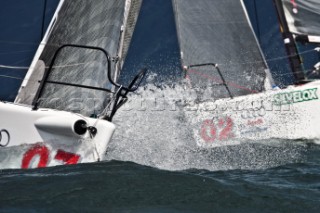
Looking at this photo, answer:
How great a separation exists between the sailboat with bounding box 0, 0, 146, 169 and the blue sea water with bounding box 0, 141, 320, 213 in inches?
13.2

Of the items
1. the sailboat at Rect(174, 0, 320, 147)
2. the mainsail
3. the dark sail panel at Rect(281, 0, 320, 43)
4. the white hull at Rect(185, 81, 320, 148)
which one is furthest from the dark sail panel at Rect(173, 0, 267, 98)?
the mainsail

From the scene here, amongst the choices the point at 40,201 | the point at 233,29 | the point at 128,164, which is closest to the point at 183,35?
the point at 233,29

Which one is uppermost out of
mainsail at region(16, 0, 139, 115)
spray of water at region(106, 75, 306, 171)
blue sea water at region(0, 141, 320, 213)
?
mainsail at region(16, 0, 139, 115)

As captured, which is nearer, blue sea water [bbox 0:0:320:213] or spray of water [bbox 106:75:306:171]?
blue sea water [bbox 0:0:320:213]

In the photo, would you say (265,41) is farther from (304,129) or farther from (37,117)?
(37,117)

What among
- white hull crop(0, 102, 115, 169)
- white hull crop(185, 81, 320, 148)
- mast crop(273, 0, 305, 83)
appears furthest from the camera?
mast crop(273, 0, 305, 83)

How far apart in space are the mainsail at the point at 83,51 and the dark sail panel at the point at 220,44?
280 centimetres

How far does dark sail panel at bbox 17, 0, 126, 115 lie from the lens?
6.53 meters

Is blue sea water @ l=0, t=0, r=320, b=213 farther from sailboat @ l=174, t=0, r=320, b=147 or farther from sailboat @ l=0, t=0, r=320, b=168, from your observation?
sailboat @ l=174, t=0, r=320, b=147

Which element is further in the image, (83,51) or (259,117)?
(259,117)

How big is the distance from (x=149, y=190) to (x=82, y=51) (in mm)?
2873

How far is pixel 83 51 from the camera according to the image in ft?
22.2

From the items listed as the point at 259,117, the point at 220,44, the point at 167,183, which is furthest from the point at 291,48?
the point at 167,183

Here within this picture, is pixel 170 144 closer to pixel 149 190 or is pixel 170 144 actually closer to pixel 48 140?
pixel 48 140
